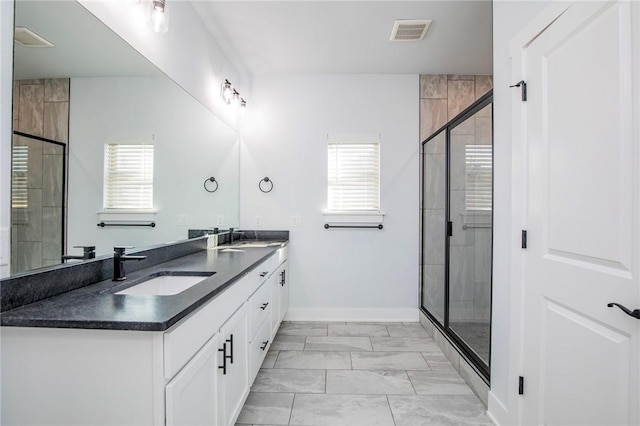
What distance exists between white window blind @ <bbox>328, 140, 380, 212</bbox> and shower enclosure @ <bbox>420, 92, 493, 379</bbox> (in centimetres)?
57

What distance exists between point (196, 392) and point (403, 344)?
2250 mm

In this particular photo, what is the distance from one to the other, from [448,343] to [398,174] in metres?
1.79

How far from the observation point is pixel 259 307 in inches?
90.0

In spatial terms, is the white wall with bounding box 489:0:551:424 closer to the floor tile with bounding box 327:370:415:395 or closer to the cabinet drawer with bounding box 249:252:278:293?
the floor tile with bounding box 327:370:415:395

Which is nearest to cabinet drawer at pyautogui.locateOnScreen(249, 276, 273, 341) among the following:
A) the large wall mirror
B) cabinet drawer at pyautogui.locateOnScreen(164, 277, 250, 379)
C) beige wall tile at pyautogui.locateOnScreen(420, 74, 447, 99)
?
cabinet drawer at pyautogui.locateOnScreen(164, 277, 250, 379)

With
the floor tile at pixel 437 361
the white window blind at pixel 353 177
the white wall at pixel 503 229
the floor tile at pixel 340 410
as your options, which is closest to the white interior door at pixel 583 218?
the white wall at pixel 503 229

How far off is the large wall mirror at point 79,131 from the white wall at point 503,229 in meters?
2.06

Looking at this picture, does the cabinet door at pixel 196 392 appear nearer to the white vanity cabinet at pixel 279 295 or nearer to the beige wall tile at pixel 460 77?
the white vanity cabinet at pixel 279 295

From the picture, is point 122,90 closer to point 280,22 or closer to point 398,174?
point 280,22

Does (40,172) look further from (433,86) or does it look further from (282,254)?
(433,86)

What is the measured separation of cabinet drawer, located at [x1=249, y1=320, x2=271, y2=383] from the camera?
2.04 meters

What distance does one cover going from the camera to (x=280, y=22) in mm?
2670

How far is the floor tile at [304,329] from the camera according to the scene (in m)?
3.30

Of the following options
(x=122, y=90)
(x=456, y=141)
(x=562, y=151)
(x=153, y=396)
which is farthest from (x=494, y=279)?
(x=122, y=90)
